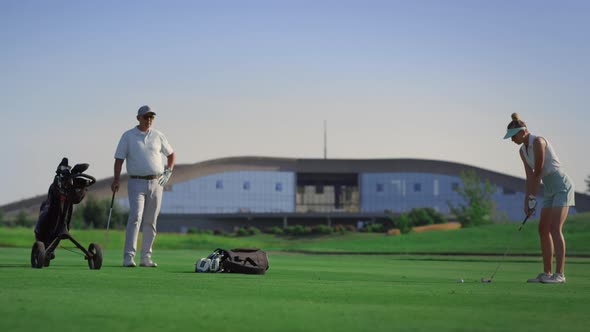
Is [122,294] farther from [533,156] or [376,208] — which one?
[376,208]

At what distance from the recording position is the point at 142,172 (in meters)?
14.1

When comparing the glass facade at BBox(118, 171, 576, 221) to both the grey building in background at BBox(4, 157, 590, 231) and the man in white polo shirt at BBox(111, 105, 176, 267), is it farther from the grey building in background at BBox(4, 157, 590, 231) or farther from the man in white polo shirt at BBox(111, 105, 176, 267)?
the man in white polo shirt at BBox(111, 105, 176, 267)

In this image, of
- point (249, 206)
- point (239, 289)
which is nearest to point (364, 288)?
point (239, 289)

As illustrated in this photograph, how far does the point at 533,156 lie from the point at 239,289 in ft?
14.9

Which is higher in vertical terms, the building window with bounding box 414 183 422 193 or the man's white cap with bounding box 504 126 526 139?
the building window with bounding box 414 183 422 193

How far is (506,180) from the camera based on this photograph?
336 feet

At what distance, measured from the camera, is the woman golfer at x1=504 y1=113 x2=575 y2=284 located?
11453mm

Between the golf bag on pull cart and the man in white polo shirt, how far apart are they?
1444 millimetres

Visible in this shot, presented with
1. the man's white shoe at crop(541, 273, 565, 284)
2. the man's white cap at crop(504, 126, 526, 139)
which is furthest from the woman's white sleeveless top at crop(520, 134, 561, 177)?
the man's white shoe at crop(541, 273, 565, 284)

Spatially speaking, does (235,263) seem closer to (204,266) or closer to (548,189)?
(204,266)

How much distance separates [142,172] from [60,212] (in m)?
1.88

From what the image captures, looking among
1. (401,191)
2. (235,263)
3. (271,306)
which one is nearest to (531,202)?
(235,263)

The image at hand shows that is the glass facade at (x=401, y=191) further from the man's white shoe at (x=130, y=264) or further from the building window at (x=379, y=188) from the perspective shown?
the man's white shoe at (x=130, y=264)

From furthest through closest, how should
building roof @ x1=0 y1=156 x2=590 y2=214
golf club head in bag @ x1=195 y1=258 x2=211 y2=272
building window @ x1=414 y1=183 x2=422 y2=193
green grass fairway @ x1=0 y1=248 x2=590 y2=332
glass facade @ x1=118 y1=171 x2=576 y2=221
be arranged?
1. building window @ x1=414 y1=183 x2=422 y2=193
2. building roof @ x1=0 y1=156 x2=590 y2=214
3. glass facade @ x1=118 y1=171 x2=576 y2=221
4. golf club head in bag @ x1=195 y1=258 x2=211 y2=272
5. green grass fairway @ x1=0 y1=248 x2=590 y2=332
